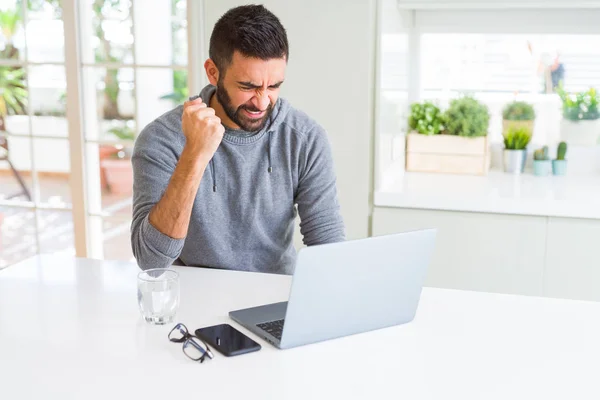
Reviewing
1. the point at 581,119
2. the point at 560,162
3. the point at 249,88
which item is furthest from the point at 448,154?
the point at 249,88

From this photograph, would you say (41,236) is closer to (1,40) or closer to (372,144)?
(1,40)

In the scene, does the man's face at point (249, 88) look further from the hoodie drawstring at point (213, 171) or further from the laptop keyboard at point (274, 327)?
the laptop keyboard at point (274, 327)

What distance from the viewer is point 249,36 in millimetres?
1849

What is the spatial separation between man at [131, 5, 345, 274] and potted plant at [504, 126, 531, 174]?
133 cm

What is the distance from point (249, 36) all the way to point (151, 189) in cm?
47

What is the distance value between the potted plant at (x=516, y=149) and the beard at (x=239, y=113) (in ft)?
4.97

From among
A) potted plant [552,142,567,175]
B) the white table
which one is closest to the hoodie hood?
the white table

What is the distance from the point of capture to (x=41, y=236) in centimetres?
363

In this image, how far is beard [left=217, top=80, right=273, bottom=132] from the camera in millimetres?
1938

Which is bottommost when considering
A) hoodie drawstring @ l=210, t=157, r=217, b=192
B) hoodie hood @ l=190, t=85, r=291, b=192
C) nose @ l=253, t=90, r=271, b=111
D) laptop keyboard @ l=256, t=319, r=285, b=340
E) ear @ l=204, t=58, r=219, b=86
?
laptop keyboard @ l=256, t=319, r=285, b=340

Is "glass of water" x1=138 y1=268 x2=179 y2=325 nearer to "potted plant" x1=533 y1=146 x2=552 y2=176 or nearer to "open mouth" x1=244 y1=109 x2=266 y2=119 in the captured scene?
"open mouth" x1=244 y1=109 x2=266 y2=119

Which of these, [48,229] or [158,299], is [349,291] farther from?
[48,229]

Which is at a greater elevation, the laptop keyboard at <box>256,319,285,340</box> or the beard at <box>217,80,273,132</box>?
the beard at <box>217,80,273,132</box>

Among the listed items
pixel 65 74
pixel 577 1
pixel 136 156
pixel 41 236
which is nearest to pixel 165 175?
pixel 136 156
